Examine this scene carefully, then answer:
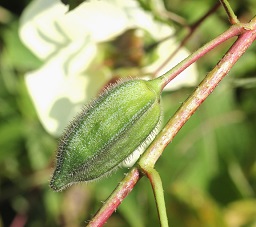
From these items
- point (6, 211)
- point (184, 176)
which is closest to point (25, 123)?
point (6, 211)

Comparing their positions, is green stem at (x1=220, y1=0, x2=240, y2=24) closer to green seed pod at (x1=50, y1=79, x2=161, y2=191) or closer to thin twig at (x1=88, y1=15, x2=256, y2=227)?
thin twig at (x1=88, y1=15, x2=256, y2=227)

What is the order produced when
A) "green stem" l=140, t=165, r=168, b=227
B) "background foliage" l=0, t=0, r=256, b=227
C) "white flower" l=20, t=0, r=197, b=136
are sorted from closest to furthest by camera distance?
"green stem" l=140, t=165, r=168, b=227 < "white flower" l=20, t=0, r=197, b=136 < "background foliage" l=0, t=0, r=256, b=227

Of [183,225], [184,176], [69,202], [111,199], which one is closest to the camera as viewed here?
[111,199]

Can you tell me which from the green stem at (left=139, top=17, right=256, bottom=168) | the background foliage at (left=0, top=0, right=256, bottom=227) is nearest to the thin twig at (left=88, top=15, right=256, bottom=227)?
the green stem at (left=139, top=17, right=256, bottom=168)

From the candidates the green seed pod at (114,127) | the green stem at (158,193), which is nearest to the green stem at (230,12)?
the green seed pod at (114,127)

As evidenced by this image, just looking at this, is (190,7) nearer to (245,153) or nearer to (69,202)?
(245,153)
